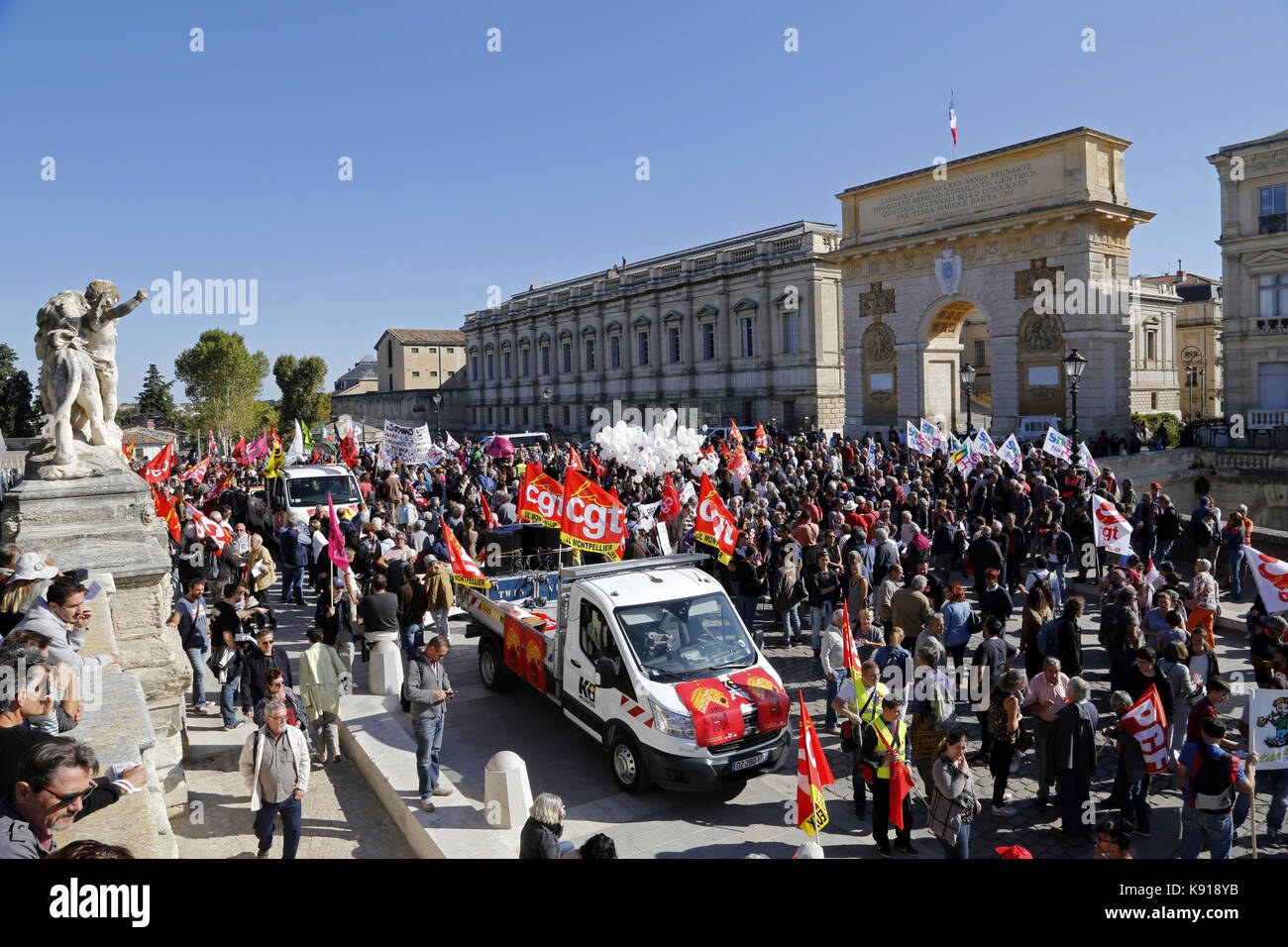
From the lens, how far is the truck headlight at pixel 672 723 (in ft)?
26.3

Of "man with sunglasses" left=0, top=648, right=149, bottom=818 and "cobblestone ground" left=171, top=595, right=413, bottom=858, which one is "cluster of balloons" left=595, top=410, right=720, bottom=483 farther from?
"man with sunglasses" left=0, top=648, right=149, bottom=818

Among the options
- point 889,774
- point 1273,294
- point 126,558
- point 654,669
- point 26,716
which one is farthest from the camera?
point 1273,294

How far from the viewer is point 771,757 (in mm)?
8406

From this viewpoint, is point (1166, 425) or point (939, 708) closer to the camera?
point (939, 708)

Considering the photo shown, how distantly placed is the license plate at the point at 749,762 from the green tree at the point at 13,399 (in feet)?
227

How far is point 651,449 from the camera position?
25.7 meters

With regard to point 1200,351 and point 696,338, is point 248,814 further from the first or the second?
point 1200,351

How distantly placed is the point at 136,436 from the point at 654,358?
31.7 metres

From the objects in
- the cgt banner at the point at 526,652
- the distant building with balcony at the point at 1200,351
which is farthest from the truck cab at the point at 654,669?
the distant building with balcony at the point at 1200,351

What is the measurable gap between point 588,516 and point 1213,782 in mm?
8389

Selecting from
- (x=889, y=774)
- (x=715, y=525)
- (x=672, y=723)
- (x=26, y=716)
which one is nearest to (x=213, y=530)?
(x=715, y=525)

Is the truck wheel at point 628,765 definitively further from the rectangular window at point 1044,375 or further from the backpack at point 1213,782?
the rectangular window at point 1044,375

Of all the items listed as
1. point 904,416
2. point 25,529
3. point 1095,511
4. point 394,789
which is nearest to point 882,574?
point 1095,511

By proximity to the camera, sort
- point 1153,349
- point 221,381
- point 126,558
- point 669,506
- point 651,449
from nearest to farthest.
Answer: point 126,558 → point 669,506 → point 651,449 → point 1153,349 → point 221,381
